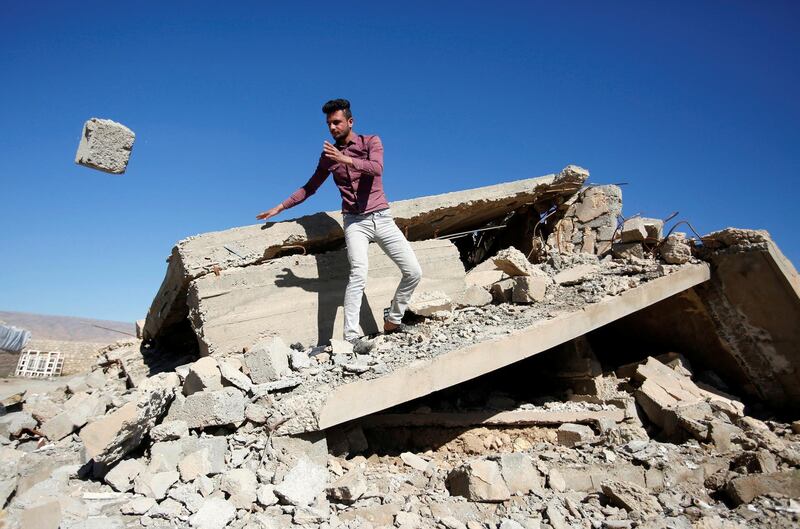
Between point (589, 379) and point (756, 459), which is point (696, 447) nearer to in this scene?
point (756, 459)

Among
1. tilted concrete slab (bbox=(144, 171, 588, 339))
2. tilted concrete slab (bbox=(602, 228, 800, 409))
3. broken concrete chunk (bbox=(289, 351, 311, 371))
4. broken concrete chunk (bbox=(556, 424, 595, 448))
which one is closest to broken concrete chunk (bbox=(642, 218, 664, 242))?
tilted concrete slab (bbox=(602, 228, 800, 409))

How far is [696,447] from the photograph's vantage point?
172 inches

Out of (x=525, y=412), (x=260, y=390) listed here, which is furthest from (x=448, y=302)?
(x=260, y=390)

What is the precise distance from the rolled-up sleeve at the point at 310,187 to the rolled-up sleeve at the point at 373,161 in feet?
1.73

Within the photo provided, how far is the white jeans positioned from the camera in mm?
4293

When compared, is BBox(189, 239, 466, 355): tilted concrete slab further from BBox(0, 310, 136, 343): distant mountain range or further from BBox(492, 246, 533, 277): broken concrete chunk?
BBox(0, 310, 136, 343): distant mountain range

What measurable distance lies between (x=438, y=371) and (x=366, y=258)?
1.11m

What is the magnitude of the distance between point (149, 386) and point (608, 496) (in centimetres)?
348

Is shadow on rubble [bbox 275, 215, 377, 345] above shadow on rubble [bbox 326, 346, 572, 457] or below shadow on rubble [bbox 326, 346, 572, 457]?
above

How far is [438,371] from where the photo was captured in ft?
12.7

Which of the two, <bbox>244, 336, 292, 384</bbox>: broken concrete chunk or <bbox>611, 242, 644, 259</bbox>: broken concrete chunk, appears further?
<bbox>611, 242, 644, 259</bbox>: broken concrete chunk

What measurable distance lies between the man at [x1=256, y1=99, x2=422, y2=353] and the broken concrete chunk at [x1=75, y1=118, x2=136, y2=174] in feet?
5.83

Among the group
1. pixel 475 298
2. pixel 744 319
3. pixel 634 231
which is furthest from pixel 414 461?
pixel 744 319

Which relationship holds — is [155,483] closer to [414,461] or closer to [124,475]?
[124,475]
